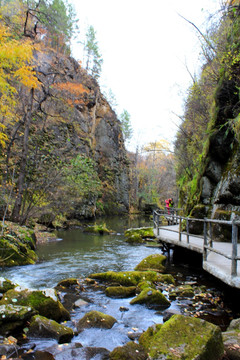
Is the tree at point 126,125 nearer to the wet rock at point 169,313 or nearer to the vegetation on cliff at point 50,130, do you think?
the vegetation on cliff at point 50,130

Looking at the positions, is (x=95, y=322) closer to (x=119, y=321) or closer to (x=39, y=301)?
(x=119, y=321)

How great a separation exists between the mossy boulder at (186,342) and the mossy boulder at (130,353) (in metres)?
0.10

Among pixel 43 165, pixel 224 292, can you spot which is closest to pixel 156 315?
pixel 224 292

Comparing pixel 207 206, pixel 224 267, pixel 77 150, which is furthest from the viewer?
pixel 77 150

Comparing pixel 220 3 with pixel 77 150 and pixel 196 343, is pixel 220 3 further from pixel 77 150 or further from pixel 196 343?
pixel 77 150

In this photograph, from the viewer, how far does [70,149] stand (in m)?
26.4

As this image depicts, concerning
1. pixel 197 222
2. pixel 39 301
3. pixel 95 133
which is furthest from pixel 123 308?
pixel 95 133

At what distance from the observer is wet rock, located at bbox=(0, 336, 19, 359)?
12.4ft

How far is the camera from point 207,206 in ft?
35.9

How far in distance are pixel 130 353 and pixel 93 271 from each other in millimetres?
5981

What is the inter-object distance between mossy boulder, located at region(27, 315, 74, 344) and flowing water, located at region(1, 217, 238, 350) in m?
0.11

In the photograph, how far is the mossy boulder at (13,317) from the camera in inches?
173

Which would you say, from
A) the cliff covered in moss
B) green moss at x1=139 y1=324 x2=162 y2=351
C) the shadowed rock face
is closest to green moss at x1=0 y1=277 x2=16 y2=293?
green moss at x1=139 y1=324 x2=162 y2=351

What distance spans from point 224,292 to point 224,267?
205 cm
